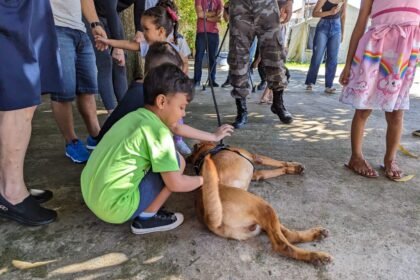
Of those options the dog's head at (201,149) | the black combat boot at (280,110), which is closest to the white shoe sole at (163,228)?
the dog's head at (201,149)

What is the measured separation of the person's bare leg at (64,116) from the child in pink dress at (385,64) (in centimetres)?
221

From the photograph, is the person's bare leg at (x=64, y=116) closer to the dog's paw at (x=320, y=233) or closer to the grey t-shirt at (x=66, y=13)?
the grey t-shirt at (x=66, y=13)

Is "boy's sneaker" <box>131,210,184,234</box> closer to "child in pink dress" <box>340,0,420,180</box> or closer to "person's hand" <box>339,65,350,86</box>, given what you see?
"child in pink dress" <box>340,0,420,180</box>

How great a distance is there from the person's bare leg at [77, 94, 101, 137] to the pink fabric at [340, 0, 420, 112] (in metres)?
2.15

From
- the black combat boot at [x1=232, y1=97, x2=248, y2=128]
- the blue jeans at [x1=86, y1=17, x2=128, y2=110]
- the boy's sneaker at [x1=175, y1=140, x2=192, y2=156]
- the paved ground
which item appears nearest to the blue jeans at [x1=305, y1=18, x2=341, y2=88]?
the black combat boot at [x1=232, y1=97, x2=248, y2=128]

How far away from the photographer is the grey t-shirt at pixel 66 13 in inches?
92.2

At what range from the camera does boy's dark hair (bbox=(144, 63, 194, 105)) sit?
1646mm

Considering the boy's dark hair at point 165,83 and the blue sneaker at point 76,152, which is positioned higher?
the boy's dark hair at point 165,83

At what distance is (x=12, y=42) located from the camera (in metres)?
1.60

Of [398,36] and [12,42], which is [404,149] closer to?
[398,36]

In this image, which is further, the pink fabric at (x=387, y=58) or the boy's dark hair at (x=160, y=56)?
the boy's dark hair at (x=160, y=56)

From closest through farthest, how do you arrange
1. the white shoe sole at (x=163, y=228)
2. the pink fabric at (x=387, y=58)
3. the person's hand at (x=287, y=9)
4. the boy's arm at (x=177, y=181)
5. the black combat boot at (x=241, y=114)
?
the boy's arm at (x=177, y=181) < the white shoe sole at (x=163, y=228) < the pink fabric at (x=387, y=58) < the black combat boot at (x=241, y=114) < the person's hand at (x=287, y=9)

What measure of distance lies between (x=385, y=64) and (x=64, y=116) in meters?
2.48

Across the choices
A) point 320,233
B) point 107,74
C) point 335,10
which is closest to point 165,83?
point 320,233
